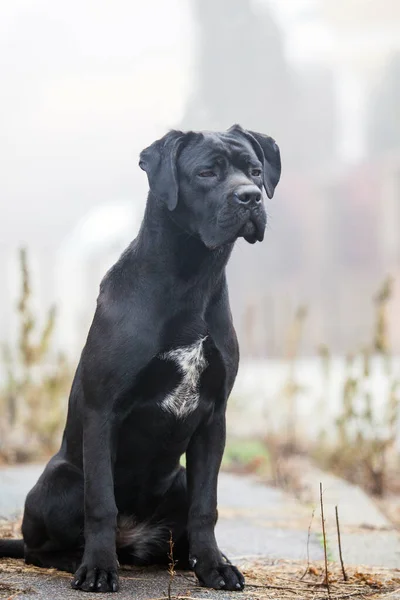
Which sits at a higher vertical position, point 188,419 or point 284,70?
point 284,70

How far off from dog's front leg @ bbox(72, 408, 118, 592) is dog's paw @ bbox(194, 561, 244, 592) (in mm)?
292

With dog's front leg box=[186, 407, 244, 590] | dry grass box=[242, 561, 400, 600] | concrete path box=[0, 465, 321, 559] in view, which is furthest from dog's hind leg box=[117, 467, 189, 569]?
concrete path box=[0, 465, 321, 559]

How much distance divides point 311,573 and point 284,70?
979 cm

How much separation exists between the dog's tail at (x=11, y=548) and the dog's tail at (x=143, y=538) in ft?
1.27

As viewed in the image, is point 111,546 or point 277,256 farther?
point 277,256

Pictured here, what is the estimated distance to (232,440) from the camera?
7.64 meters

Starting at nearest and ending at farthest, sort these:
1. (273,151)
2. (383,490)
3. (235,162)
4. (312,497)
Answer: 1. (235,162)
2. (273,151)
3. (312,497)
4. (383,490)

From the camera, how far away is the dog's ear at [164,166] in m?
2.92

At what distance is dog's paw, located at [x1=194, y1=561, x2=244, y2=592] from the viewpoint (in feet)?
9.34

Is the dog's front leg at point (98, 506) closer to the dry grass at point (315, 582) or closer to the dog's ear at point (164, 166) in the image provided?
the dry grass at point (315, 582)

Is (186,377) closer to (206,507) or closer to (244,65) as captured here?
(206,507)

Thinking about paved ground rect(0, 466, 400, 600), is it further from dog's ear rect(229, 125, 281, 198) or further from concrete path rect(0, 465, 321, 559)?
dog's ear rect(229, 125, 281, 198)

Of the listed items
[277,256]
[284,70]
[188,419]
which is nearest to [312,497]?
[188,419]

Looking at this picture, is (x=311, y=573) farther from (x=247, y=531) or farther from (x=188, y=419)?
(x=247, y=531)
